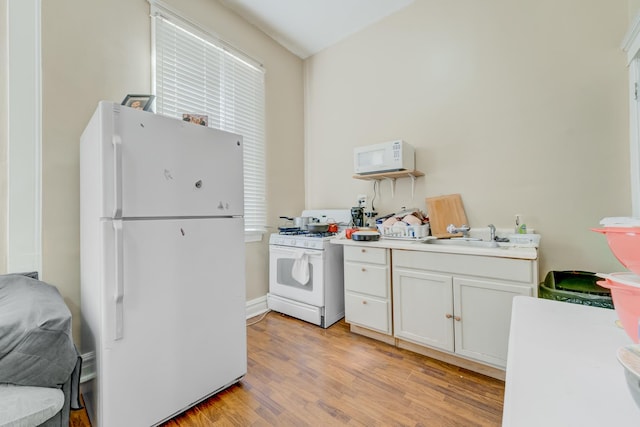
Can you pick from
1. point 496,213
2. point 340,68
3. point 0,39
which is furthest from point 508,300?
point 0,39

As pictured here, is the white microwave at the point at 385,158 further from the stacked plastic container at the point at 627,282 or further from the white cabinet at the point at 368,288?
the stacked plastic container at the point at 627,282

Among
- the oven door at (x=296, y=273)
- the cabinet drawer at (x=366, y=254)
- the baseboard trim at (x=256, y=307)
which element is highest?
the cabinet drawer at (x=366, y=254)

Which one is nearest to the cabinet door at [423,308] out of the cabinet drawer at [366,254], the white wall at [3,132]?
the cabinet drawer at [366,254]

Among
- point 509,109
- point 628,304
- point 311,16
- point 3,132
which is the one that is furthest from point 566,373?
point 311,16

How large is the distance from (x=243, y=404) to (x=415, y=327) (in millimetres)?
1294

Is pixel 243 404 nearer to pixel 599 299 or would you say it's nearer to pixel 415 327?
pixel 415 327

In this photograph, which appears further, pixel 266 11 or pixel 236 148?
pixel 266 11

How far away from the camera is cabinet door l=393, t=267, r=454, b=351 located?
6.25 ft

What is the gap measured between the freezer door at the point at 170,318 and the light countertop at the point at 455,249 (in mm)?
1092

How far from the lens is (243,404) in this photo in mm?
1554

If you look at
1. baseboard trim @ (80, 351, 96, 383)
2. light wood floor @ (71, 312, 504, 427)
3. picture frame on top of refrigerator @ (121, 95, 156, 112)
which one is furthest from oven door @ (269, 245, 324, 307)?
Result: picture frame on top of refrigerator @ (121, 95, 156, 112)

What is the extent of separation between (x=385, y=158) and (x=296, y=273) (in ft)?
4.60

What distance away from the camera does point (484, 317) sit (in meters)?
1.77

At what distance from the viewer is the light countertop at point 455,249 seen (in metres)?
1.67
